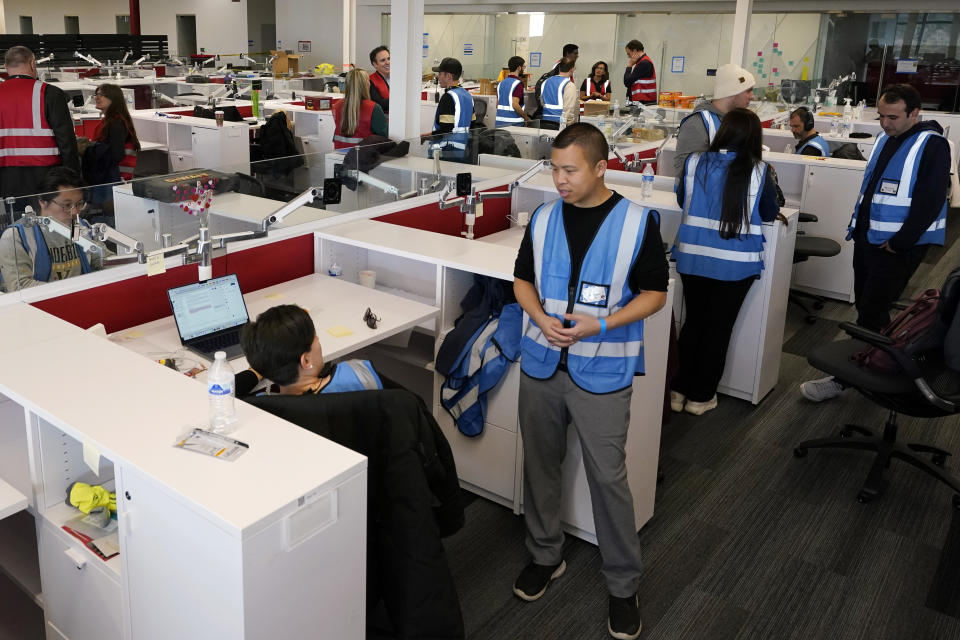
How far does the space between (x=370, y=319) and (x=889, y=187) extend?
2.63 m

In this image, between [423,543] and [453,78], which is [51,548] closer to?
[423,543]

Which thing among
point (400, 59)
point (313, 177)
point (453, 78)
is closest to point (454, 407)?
point (313, 177)

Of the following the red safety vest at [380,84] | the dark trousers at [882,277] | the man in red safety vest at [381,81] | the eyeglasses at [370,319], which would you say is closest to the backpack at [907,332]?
the dark trousers at [882,277]

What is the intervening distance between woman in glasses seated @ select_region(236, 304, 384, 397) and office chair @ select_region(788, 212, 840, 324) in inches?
142

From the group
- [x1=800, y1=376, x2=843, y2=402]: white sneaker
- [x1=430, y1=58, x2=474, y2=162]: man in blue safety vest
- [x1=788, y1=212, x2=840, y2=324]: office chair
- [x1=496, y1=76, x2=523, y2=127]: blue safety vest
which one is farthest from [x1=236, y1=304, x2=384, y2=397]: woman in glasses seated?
[x1=496, y1=76, x2=523, y2=127]: blue safety vest

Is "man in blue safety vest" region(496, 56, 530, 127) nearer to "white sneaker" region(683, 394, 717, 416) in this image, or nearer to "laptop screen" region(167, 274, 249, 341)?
"white sneaker" region(683, 394, 717, 416)

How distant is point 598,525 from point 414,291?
147 cm

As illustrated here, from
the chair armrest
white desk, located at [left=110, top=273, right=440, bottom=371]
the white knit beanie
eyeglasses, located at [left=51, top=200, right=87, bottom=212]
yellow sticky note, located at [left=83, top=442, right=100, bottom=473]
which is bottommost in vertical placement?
the chair armrest

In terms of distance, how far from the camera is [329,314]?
3.26m

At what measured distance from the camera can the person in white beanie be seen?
4176 millimetres

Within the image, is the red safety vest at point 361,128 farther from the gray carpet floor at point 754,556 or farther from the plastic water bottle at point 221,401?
the plastic water bottle at point 221,401

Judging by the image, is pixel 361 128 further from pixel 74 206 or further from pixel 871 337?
pixel 871 337

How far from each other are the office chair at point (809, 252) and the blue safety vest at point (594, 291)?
2947mm

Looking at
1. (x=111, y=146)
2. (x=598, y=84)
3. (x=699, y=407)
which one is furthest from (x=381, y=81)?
(x=598, y=84)
